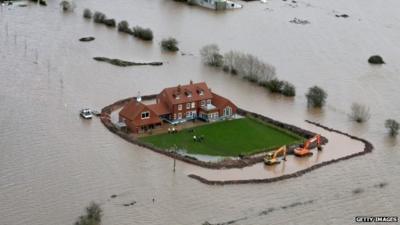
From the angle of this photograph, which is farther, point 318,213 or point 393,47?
point 393,47

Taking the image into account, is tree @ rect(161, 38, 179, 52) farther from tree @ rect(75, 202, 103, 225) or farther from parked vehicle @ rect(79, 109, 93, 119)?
tree @ rect(75, 202, 103, 225)

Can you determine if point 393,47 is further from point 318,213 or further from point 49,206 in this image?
point 49,206

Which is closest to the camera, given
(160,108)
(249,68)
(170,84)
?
(160,108)

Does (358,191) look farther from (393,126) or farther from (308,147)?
(393,126)

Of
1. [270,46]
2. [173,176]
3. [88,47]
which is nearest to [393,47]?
[270,46]

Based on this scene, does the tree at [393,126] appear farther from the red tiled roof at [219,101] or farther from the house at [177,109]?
the red tiled roof at [219,101]

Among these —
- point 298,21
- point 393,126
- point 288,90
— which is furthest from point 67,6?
point 393,126

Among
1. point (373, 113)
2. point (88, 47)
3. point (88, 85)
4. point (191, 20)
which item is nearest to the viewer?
point (373, 113)
